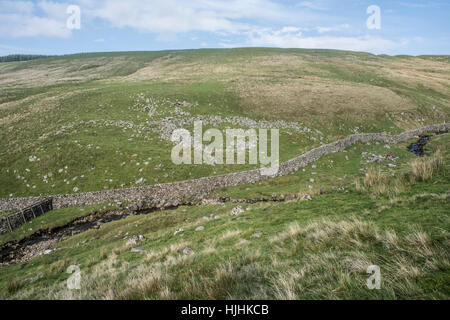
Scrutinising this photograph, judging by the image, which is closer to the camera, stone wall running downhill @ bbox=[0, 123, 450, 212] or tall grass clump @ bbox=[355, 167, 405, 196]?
tall grass clump @ bbox=[355, 167, 405, 196]

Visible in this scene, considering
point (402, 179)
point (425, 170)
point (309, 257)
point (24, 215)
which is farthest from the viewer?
point (24, 215)

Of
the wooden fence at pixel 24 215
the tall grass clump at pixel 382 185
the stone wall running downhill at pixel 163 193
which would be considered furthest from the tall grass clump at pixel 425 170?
the wooden fence at pixel 24 215

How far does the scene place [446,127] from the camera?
46.4 m

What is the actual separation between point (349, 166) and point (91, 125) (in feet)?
134

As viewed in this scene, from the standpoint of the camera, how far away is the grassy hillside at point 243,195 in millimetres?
4754

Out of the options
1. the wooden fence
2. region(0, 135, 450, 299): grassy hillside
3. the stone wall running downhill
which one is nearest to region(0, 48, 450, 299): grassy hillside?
region(0, 135, 450, 299): grassy hillside

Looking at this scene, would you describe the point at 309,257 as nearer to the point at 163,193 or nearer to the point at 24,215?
the point at 163,193

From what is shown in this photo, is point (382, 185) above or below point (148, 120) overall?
below

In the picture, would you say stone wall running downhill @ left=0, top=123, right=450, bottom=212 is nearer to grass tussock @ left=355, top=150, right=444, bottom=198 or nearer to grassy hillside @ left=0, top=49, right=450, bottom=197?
grassy hillside @ left=0, top=49, right=450, bottom=197

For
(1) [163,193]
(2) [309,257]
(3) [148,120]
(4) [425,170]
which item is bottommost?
(1) [163,193]

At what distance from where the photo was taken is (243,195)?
22.9 meters

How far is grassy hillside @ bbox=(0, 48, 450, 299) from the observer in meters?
4.75

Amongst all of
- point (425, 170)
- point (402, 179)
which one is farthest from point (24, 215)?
point (425, 170)
